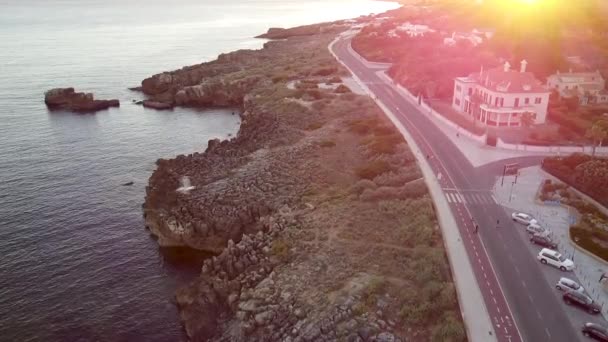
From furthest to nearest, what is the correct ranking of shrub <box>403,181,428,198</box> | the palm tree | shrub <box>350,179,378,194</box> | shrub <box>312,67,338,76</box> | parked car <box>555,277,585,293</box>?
shrub <box>312,67,338,76</box>, the palm tree, shrub <box>350,179,378,194</box>, shrub <box>403,181,428,198</box>, parked car <box>555,277,585,293</box>

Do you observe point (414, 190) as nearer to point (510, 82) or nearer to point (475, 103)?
point (475, 103)

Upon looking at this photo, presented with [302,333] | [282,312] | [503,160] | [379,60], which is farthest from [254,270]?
[379,60]

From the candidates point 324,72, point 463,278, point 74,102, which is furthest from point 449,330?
point 74,102

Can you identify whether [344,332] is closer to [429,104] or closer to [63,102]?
[429,104]

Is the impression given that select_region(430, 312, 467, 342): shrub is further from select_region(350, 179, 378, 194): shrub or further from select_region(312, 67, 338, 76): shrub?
select_region(312, 67, 338, 76): shrub

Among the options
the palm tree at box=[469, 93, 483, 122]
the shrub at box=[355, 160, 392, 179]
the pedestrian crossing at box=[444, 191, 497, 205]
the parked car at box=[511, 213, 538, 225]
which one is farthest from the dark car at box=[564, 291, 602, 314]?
the palm tree at box=[469, 93, 483, 122]

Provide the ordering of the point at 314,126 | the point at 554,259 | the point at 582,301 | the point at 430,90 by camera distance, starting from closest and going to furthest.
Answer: the point at 582,301
the point at 554,259
the point at 314,126
the point at 430,90
